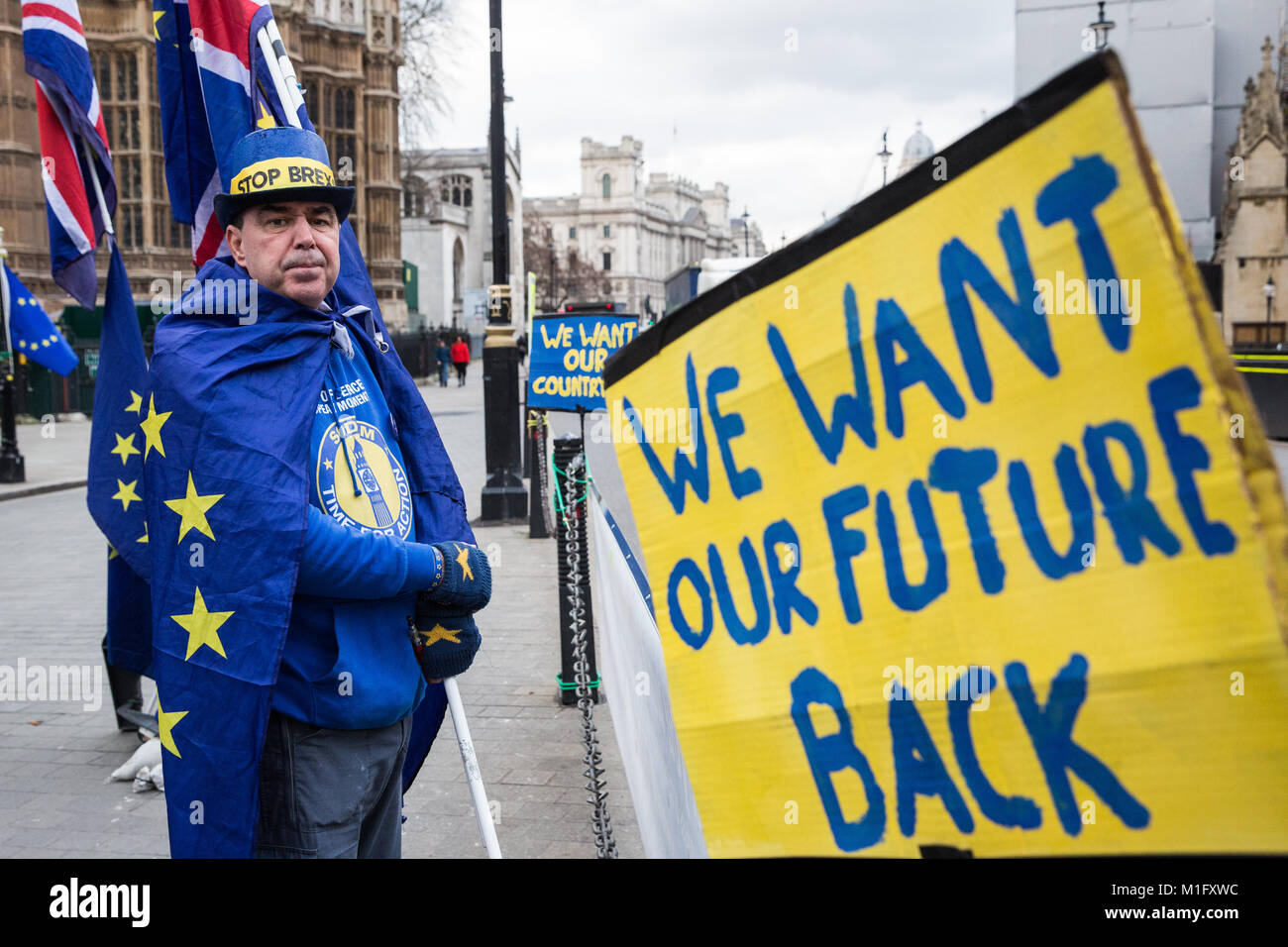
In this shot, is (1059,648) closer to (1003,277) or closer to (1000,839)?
(1000,839)

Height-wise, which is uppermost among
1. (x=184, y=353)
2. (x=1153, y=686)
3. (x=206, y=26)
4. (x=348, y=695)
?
(x=206, y=26)

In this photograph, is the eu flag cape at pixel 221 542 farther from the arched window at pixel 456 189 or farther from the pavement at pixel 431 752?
the arched window at pixel 456 189

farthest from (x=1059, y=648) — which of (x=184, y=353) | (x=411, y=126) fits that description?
(x=411, y=126)

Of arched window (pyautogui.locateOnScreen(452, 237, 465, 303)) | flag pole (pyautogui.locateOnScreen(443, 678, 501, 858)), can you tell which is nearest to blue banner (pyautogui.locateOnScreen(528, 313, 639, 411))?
flag pole (pyautogui.locateOnScreen(443, 678, 501, 858))

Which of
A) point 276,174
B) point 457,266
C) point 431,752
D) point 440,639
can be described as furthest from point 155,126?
point 440,639

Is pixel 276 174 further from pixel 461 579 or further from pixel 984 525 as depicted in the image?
pixel 984 525

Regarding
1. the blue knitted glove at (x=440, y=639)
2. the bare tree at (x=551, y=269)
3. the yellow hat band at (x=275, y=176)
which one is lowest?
the blue knitted glove at (x=440, y=639)

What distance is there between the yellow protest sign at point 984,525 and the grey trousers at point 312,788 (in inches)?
38.2

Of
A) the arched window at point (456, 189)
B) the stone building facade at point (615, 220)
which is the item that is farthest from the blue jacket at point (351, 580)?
the stone building facade at point (615, 220)

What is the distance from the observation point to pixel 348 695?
2.43 m

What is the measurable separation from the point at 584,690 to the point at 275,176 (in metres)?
2.11

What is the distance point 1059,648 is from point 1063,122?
1.96ft

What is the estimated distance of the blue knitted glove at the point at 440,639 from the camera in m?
2.72

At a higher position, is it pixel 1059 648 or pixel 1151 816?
pixel 1059 648
